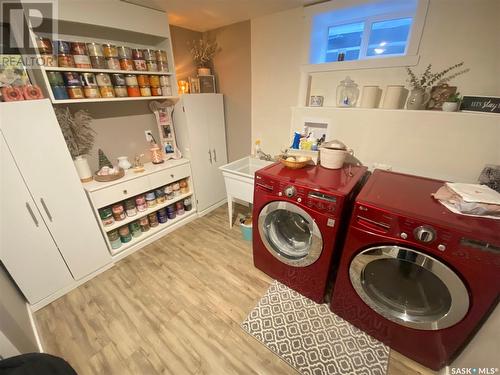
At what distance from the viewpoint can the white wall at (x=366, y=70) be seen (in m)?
1.25

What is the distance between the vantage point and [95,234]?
5.78ft

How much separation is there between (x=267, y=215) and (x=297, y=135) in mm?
852

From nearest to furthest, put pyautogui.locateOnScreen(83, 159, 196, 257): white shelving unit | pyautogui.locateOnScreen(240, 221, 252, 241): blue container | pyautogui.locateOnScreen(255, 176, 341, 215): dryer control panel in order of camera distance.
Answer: pyautogui.locateOnScreen(255, 176, 341, 215): dryer control panel, pyautogui.locateOnScreen(83, 159, 196, 257): white shelving unit, pyautogui.locateOnScreen(240, 221, 252, 241): blue container

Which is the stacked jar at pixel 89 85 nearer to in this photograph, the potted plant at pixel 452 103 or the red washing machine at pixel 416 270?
the red washing machine at pixel 416 270

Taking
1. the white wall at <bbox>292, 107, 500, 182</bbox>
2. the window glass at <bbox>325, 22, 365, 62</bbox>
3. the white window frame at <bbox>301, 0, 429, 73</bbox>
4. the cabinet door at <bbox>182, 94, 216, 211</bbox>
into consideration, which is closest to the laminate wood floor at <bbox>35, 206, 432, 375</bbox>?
the cabinet door at <bbox>182, 94, 216, 211</bbox>

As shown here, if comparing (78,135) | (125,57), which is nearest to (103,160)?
(78,135)

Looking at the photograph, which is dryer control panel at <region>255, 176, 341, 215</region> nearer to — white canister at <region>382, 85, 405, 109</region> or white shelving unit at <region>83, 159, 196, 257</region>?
white canister at <region>382, 85, 405, 109</region>

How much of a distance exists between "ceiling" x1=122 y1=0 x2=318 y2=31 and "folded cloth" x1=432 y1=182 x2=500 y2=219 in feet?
5.60

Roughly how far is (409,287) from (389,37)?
1.75 m

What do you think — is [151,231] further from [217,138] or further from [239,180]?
[217,138]

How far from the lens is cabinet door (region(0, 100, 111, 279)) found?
4.15ft

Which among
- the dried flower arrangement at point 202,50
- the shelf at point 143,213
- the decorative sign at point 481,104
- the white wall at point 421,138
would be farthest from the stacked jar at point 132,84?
the decorative sign at point 481,104

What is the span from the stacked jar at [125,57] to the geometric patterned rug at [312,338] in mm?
2257

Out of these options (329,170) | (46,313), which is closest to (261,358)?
(329,170)
